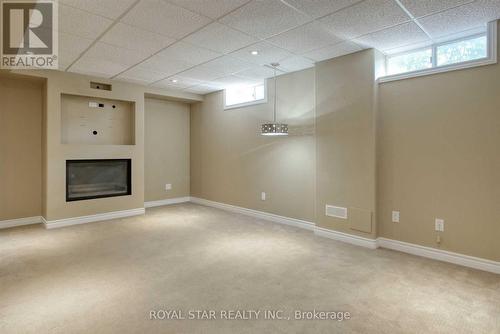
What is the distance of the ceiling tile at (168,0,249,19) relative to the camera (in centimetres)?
256

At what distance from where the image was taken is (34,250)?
3.64 meters

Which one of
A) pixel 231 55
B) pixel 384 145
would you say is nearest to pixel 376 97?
pixel 384 145

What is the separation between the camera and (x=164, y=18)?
287 centimetres

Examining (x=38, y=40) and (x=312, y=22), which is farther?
(x=38, y=40)

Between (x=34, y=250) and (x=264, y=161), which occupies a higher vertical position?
(x=264, y=161)

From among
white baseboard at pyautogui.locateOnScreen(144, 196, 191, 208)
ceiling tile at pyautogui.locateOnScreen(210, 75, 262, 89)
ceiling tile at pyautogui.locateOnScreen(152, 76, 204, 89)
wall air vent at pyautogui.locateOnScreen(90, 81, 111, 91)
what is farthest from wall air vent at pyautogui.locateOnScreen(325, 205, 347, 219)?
wall air vent at pyautogui.locateOnScreen(90, 81, 111, 91)

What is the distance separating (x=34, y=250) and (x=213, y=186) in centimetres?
357

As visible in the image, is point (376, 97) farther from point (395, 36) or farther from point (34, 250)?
point (34, 250)

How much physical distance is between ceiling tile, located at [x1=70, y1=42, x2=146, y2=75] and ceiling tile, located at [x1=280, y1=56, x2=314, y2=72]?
2.10 m

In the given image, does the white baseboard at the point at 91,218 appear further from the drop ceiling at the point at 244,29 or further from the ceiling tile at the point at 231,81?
the ceiling tile at the point at 231,81

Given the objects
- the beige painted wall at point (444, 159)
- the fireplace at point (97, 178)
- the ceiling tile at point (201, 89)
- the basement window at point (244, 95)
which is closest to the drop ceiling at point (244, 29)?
the beige painted wall at point (444, 159)

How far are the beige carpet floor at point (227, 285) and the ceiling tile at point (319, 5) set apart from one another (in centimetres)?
266

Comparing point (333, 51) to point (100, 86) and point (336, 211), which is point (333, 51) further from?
point (100, 86)

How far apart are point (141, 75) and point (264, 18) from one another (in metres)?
2.99
